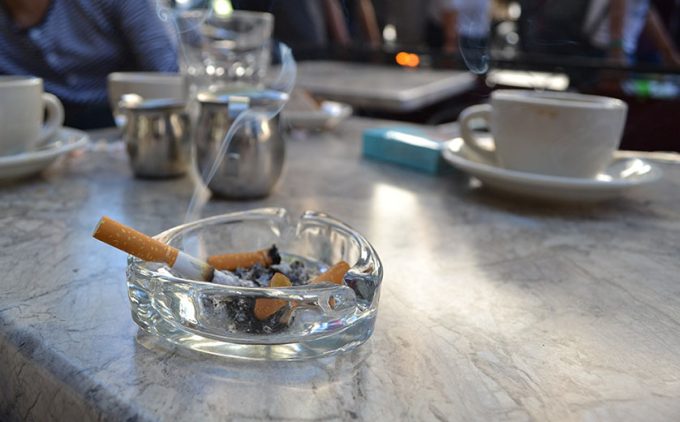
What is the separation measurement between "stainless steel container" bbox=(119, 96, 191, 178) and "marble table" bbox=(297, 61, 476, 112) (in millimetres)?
960

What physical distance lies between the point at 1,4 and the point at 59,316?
151 cm

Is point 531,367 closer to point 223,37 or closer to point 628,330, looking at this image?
point 628,330

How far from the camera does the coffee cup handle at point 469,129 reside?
2.70 feet

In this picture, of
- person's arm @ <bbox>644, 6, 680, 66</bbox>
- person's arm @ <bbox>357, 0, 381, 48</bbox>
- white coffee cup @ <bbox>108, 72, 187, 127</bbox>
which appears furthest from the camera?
person's arm @ <bbox>357, 0, 381, 48</bbox>

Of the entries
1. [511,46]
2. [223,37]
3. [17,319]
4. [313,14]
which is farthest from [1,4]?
[511,46]

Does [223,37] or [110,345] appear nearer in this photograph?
[110,345]

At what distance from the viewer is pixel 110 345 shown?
1.29ft

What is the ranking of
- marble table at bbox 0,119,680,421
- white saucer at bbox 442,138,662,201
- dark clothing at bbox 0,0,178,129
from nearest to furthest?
marble table at bbox 0,119,680,421 < white saucer at bbox 442,138,662,201 < dark clothing at bbox 0,0,178,129

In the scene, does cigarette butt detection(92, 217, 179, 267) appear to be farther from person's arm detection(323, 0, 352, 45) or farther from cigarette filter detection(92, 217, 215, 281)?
person's arm detection(323, 0, 352, 45)

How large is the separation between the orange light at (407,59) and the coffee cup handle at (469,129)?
1964mm

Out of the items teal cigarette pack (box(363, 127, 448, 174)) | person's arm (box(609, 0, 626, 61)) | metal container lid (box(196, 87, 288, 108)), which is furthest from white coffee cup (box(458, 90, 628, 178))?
person's arm (box(609, 0, 626, 61))

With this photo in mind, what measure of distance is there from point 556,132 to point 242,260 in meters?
0.43

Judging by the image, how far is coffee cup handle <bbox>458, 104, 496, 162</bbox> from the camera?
0.82 meters

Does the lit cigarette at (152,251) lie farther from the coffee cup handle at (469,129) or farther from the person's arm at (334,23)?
the person's arm at (334,23)
